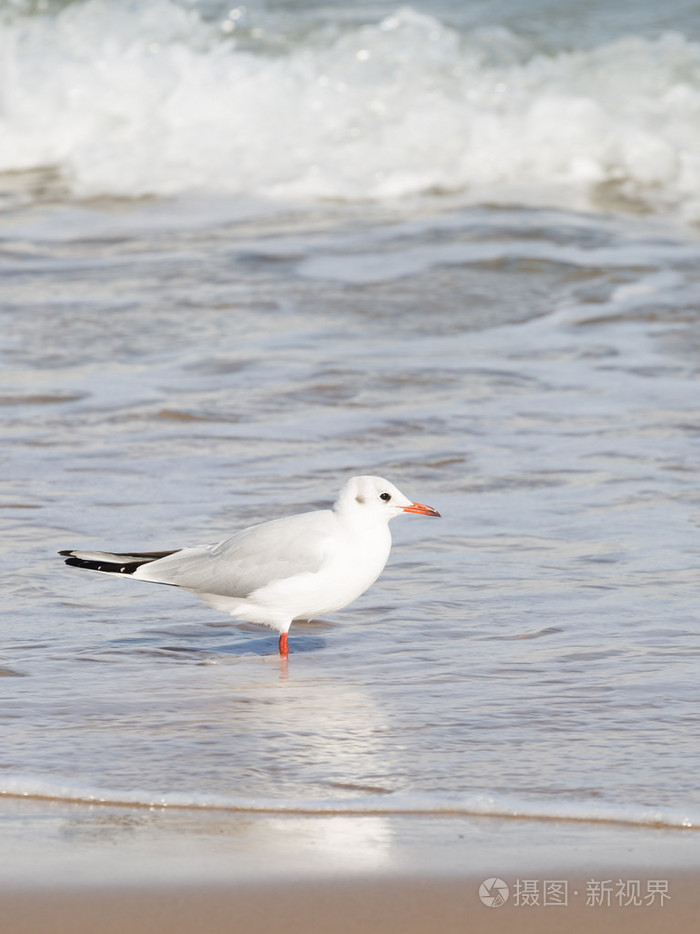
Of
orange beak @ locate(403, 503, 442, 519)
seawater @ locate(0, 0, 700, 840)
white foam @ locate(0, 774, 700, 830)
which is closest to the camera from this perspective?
white foam @ locate(0, 774, 700, 830)

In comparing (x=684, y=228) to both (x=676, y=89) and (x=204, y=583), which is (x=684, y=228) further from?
(x=204, y=583)

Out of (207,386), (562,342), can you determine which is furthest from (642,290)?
(207,386)

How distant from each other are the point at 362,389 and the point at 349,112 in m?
6.35

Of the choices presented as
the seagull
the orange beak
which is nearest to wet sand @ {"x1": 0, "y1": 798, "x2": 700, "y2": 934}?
the seagull

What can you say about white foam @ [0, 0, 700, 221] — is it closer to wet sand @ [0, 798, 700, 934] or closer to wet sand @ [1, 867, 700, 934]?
wet sand @ [0, 798, 700, 934]

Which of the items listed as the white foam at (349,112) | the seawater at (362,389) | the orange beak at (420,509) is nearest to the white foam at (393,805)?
the seawater at (362,389)

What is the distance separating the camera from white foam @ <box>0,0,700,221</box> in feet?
39.0

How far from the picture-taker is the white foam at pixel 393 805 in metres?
3.05

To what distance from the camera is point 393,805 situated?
3.12 meters

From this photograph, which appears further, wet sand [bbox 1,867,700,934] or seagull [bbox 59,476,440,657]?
seagull [bbox 59,476,440,657]

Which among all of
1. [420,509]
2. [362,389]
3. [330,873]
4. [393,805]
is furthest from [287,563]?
[362,389]

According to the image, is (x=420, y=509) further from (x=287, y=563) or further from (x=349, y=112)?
(x=349, y=112)

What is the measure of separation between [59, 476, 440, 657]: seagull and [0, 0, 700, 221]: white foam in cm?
712

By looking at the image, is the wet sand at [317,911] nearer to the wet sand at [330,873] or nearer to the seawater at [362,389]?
the wet sand at [330,873]
